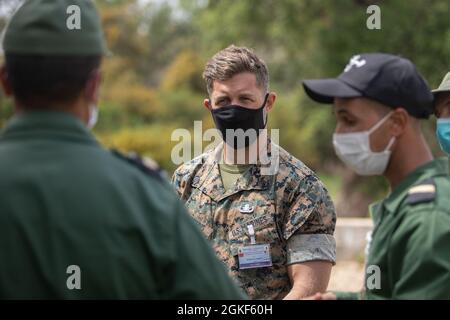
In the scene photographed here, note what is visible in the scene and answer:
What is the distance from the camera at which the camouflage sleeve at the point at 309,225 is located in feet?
13.6

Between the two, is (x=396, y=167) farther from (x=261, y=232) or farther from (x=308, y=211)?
(x=261, y=232)

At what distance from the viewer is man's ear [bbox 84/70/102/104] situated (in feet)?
8.49

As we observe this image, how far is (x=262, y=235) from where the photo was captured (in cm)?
421

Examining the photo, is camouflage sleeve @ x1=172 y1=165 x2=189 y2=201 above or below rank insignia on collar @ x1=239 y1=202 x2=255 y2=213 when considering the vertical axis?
above

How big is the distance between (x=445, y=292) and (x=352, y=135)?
2.16ft

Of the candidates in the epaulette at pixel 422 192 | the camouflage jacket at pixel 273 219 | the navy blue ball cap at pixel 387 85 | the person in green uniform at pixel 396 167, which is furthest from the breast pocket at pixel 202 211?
the epaulette at pixel 422 192

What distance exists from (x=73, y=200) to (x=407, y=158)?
1.22 metres

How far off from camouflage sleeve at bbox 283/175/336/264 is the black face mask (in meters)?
0.42

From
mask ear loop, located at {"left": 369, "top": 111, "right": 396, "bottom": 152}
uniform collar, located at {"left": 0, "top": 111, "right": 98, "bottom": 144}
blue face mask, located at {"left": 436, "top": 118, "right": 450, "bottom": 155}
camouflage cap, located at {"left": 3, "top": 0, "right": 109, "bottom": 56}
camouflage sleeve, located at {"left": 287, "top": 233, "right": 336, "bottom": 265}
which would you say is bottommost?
camouflage sleeve, located at {"left": 287, "top": 233, "right": 336, "bottom": 265}

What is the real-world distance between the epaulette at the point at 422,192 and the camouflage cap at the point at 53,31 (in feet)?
3.56

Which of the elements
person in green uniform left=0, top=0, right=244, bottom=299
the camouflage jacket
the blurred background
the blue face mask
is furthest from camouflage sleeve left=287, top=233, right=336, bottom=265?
the blurred background

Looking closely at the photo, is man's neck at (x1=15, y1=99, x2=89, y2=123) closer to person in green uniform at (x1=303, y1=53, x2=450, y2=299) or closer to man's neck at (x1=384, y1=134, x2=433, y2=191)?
person in green uniform at (x1=303, y1=53, x2=450, y2=299)

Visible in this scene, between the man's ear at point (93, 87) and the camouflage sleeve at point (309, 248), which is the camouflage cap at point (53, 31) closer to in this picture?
the man's ear at point (93, 87)

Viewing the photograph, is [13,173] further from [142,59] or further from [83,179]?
[142,59]
